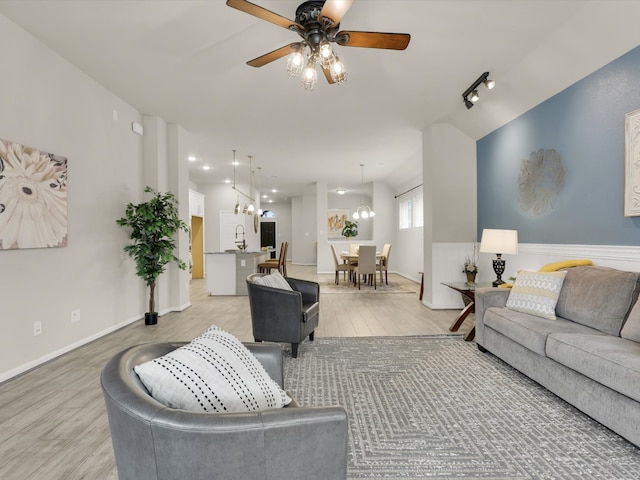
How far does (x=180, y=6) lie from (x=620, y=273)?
3839 mm

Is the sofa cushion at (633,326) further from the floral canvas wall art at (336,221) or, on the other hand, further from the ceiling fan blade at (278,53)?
the floral canvas wall art at (336,221)

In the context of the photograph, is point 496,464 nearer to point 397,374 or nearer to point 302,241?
point 397,374

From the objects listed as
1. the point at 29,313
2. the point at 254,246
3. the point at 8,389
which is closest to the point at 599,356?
the point at 8,389

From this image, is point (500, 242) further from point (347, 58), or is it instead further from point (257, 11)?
point (257, 11)

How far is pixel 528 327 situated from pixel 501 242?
1.39 metres

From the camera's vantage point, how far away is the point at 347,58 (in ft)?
11.0

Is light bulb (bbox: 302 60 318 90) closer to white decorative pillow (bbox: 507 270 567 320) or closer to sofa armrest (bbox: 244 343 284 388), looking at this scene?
sofa armrest (bbox: 244 343 284 388)

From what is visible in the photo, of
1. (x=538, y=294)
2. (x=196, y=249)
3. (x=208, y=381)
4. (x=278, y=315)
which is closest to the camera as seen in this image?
(x=208, y=381)

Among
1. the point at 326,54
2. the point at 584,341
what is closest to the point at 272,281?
the point at 326,54

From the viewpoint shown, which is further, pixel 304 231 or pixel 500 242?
pixel 304 231

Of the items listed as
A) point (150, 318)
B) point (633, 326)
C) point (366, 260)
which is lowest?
point (150, 318)

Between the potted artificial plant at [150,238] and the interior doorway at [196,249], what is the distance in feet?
16.6

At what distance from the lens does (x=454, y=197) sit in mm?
5336

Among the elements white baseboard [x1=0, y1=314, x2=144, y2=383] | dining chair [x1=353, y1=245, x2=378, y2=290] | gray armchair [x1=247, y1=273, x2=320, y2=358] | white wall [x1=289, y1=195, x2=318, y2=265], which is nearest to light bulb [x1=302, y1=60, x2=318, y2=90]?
gray armchair [x1=247, y1=273, x2=320, y2=358]
